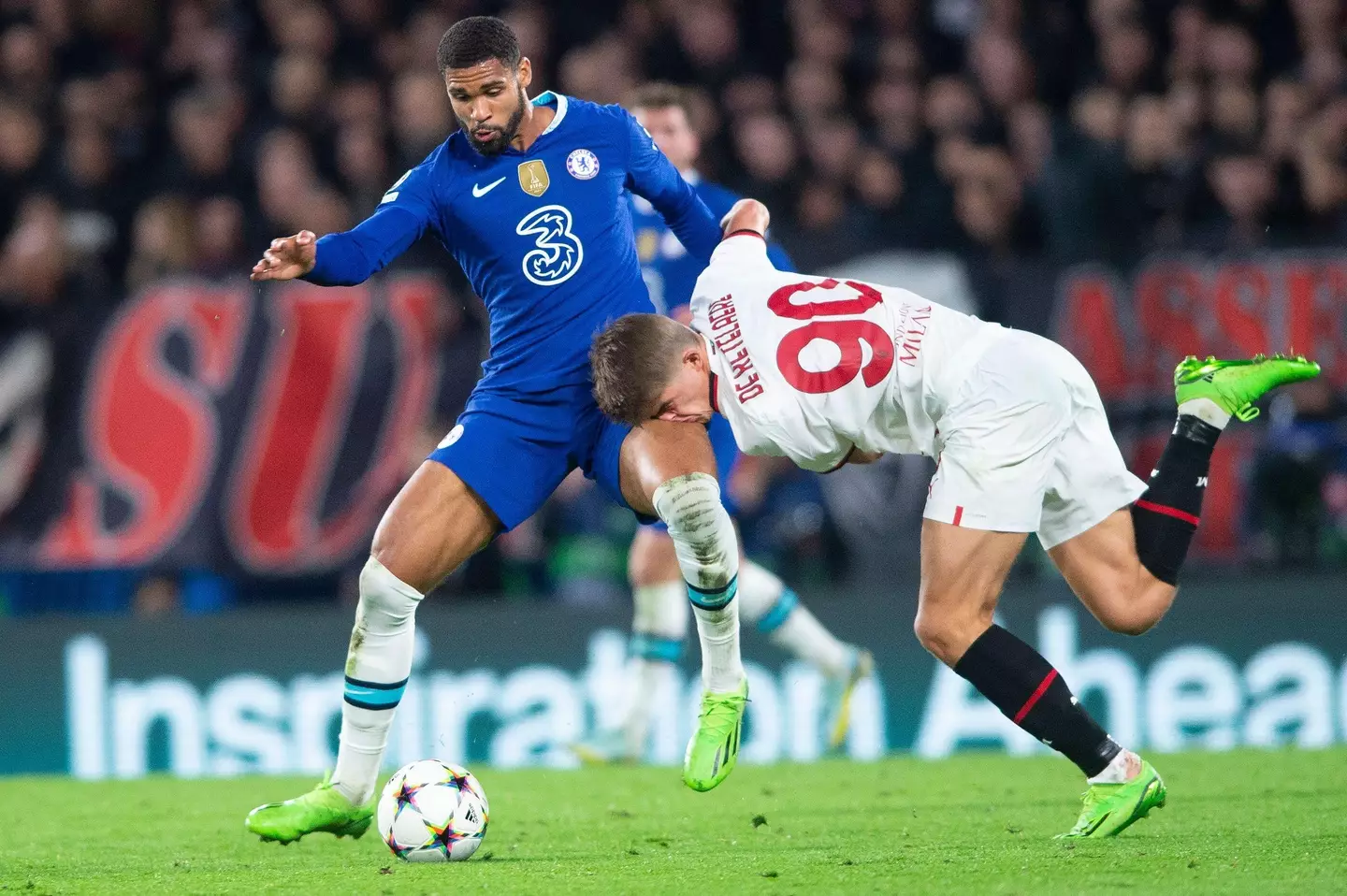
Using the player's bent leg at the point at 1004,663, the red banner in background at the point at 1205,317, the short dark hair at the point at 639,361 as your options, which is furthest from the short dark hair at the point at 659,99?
the player's bent leg at the point at 1004,663

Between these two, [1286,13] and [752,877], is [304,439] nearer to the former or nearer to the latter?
[752,877]

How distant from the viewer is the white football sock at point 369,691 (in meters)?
5.14

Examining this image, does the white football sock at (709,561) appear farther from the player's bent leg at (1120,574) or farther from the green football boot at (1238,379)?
the green football boot at (1238,379)

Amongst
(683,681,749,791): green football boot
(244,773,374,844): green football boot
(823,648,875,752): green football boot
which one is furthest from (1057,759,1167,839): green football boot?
(823,648,875,752): green football boot

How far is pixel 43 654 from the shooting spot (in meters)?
8.52

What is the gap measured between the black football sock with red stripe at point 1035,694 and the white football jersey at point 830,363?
0.59 meters

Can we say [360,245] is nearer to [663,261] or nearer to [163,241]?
[663,261]

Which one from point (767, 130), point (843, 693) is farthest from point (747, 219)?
point (767, 130)

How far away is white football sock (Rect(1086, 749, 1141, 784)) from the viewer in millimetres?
4738

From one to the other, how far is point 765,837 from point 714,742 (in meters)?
0.39

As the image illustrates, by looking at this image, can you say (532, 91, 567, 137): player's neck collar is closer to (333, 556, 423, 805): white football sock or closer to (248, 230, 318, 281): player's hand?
(248, 230, 318, 281): player's hand

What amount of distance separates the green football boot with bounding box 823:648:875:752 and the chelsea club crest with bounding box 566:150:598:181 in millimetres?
2990

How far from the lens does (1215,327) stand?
8305mm

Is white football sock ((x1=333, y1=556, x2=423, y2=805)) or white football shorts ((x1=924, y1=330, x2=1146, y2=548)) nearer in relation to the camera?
white football shorts ((x1=924, y1=330, x2=1146, y2=548))
